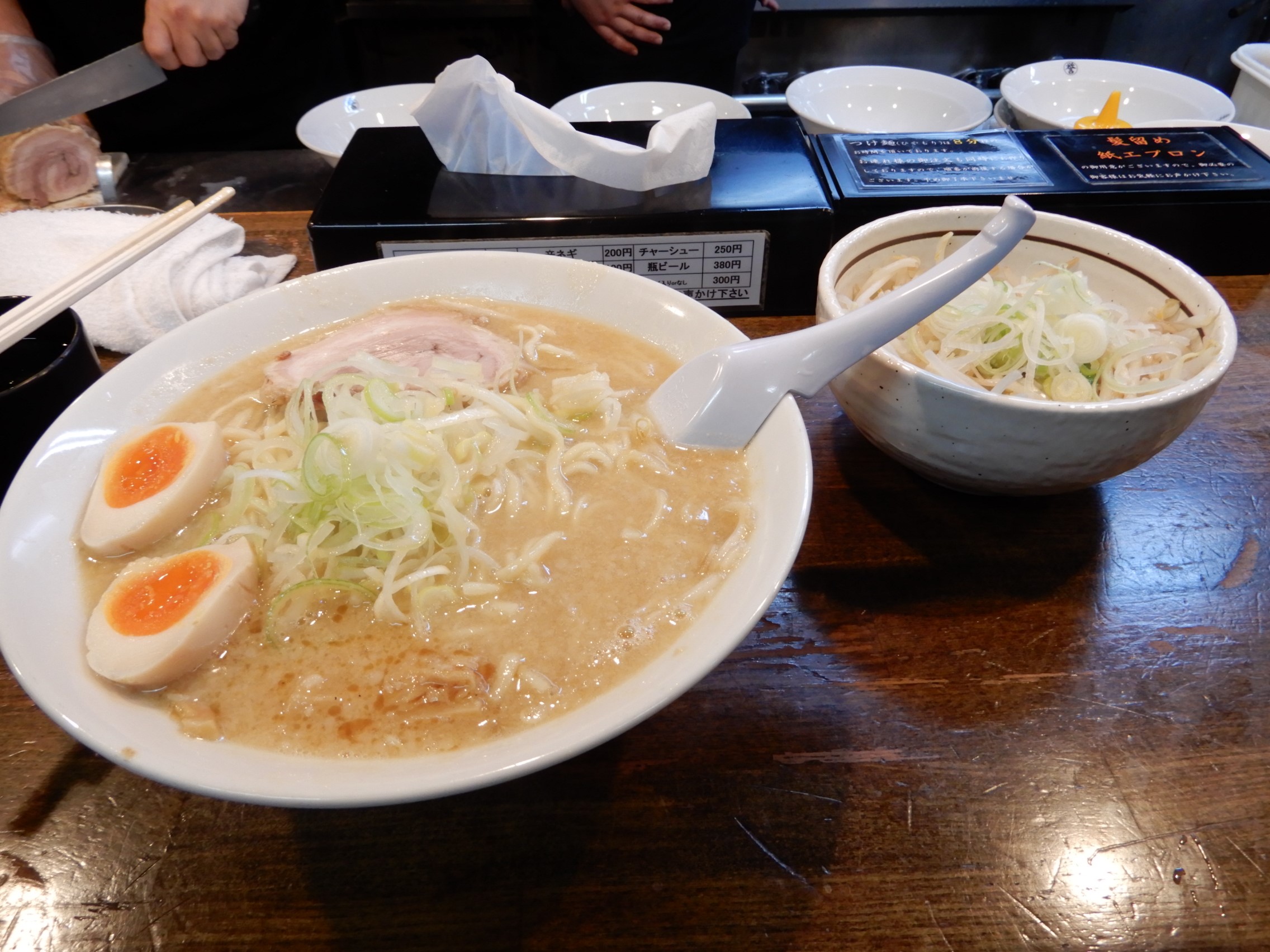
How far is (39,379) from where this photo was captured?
4.33 feet

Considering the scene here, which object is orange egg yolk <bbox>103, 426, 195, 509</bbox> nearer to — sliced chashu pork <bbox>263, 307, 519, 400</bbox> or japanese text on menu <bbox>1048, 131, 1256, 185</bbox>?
sliced chashu pork <bbox>263, 307, 519, 400</bbox>

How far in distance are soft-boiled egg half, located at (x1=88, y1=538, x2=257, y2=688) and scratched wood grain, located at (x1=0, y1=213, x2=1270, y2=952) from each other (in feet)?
0.99

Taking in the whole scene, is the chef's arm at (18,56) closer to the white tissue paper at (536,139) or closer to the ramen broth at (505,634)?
the white tissue paper at (536,139)

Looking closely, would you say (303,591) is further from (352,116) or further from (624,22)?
(624,22)

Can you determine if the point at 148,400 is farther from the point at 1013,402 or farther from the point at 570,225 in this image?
the point at 1013,402

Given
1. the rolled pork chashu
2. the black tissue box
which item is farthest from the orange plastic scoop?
the rolled pork chashu

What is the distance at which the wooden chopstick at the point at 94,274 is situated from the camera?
129 cm

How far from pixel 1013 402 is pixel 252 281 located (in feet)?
6.10

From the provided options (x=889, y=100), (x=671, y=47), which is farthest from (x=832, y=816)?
(x=671, y=47)

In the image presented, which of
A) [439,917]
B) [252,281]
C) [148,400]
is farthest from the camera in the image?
[252,281]

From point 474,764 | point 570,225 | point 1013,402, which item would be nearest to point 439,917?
point 474,764

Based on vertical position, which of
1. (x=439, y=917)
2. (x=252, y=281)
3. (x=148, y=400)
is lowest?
(x=439, y=917)

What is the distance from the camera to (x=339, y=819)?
103 centimetres

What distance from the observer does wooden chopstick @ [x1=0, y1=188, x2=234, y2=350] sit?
4.25 feet
